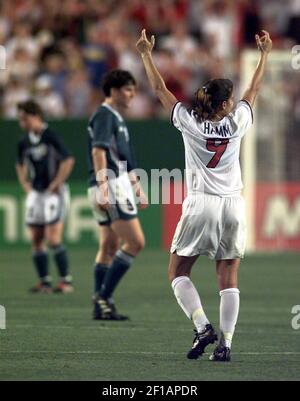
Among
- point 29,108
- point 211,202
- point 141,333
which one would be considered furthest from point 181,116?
point 29,108

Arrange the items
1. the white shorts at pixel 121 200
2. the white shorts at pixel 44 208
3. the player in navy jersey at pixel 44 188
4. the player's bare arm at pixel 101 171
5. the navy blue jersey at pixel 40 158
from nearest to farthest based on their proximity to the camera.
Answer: the player's bare arm at pixel 101 171
the white shorts at pixel 121 200
the player in navy jersey at pixel 44 188
the white shorts at pixel 44 208
the navy blue jersey at pixel 40 158

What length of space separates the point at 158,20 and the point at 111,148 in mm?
11672

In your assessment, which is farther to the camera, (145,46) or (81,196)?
(81,196)

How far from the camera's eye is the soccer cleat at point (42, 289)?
14727 mm

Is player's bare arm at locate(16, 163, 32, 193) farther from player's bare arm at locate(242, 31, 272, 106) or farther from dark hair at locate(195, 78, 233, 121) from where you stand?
dark hair at locate(195, 78, 233, 121)

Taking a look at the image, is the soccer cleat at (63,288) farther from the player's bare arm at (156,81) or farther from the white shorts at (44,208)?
the player's bare arm at (156,81)

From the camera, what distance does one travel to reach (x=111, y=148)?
38.7 ft

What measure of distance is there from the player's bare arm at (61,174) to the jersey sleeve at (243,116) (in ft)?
19.4

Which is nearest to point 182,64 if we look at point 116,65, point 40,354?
point 116,65

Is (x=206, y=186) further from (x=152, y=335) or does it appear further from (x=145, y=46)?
(x=152, y=335)

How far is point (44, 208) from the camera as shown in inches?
598

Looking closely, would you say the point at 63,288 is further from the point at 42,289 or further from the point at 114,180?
the point at 114,180

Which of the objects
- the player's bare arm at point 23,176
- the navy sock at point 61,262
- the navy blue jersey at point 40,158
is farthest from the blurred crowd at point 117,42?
the navy sock at point 61,262

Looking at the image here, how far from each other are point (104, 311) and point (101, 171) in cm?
132
